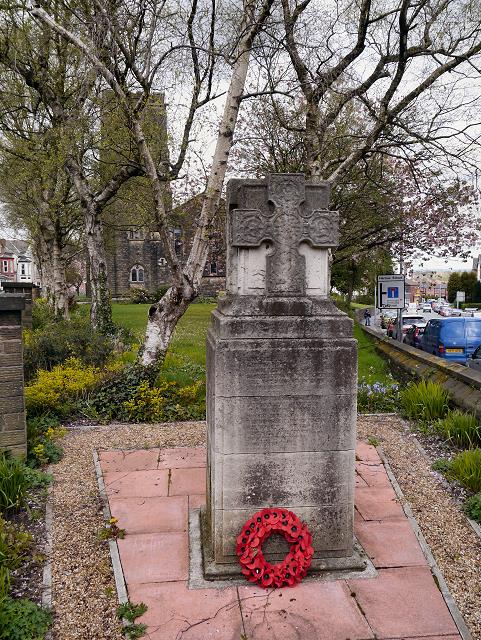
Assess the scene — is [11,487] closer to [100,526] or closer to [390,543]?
[100,526]

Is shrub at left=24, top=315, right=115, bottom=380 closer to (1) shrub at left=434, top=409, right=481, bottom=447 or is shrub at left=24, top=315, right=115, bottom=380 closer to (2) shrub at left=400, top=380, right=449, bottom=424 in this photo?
(2) shrub at left=400, top=380, right=449, bottom=424

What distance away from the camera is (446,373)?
852 centimetres

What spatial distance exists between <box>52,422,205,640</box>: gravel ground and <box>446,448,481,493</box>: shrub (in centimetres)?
321

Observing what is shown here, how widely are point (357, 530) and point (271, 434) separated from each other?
1.49 m

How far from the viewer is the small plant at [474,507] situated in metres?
4.78

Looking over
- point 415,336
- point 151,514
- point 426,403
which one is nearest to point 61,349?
point 151,514

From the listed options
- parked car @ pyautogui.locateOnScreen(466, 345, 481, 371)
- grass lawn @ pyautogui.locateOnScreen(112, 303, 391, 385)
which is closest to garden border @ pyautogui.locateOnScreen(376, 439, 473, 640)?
grass lawn @ pyautogui.locateOnScreen(112, 303, 391, 385)

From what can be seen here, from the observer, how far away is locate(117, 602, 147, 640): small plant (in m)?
3.33

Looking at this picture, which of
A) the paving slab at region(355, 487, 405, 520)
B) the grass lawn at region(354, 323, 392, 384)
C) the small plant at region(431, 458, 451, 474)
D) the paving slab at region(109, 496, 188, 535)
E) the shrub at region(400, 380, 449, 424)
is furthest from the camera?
the grass lawn at region(354, 323, 392, 384)

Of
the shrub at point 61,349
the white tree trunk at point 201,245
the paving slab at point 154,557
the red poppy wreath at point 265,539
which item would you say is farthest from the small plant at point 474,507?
the shrub at point 61,349

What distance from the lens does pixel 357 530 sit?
4.61 meters

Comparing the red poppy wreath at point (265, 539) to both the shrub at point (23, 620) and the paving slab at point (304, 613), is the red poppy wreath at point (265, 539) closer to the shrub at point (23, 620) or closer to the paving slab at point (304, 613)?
the paving slab at point (304, 613)

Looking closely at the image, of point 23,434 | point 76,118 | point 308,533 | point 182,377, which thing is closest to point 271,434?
point 308,533

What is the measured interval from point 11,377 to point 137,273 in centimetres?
4836
